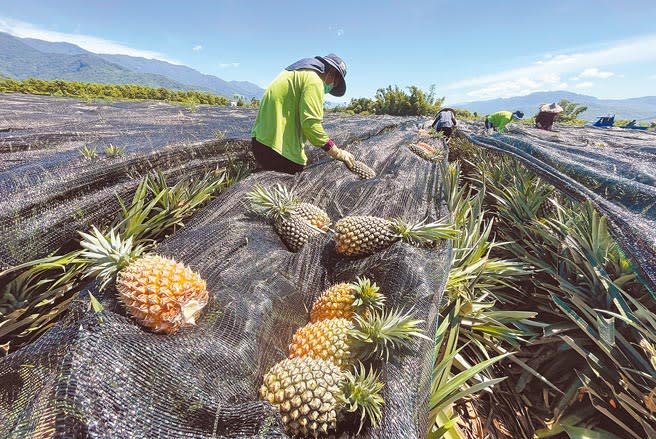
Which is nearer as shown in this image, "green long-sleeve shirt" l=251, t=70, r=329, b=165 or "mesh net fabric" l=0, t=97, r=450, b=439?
"mesh net fabric" l=0, t=97, r=450, b=439

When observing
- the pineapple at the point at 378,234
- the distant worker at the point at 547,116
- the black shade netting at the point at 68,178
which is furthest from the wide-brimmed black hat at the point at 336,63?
the distant worker at the point at 547,116

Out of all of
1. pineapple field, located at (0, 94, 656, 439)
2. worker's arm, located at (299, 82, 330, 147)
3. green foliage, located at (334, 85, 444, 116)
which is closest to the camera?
pineapple field, located at (0, 94, 656, 439)

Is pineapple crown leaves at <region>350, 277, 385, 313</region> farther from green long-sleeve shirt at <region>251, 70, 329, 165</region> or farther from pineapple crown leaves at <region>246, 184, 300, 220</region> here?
green long-sleeve shirt at <region>251, 70, 329, 165</region>

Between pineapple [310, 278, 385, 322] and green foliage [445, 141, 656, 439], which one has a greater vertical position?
pineapple [310, 278, 385, 322]

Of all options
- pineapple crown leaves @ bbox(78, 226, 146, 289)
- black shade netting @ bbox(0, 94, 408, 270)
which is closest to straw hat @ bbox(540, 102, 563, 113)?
black shade netting @ bbox(0, 94, 408, 270)

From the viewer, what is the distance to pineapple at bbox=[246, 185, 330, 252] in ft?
7.57

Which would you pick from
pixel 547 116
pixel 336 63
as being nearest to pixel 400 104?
pixel 547 116

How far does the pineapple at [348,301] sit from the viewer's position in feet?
5.10

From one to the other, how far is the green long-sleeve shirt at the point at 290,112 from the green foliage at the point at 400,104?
91.7 feet

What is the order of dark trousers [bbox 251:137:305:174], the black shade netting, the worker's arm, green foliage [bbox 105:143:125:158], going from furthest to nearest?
dark trousers [bbox 251:137:305:174] < the worker's arm < green foliage [bbox 105:143:125:158] < the black shade netting

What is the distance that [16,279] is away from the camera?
5.50 feet

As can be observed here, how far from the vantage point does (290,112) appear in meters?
3.41

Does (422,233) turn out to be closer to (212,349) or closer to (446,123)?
(212,349)

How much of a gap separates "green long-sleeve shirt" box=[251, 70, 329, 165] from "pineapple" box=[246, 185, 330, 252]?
3.53 feet
